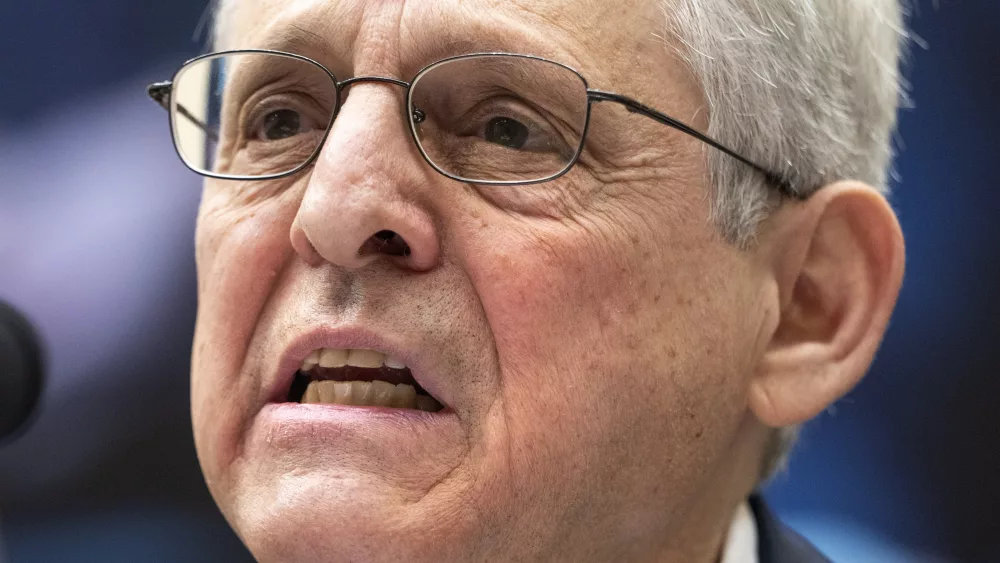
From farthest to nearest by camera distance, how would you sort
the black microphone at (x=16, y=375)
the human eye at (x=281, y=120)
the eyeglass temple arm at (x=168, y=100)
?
the black microphone at (x=16, y=375), the eyeglass temple arm at (x=168, y=100), the human eye at (x=281, y=120)

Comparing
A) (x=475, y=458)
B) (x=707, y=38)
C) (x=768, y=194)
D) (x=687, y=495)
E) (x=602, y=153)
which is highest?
(x=707, y=38)

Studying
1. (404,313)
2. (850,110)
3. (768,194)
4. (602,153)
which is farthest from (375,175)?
(850,110)

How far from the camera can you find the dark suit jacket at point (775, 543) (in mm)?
1623

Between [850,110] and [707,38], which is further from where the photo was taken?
[850,110]

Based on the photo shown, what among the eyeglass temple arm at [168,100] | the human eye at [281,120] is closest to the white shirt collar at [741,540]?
the human eye at [281,120]

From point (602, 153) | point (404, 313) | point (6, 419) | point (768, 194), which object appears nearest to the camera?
point (404, 313)

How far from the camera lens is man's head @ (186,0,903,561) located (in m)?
1.08

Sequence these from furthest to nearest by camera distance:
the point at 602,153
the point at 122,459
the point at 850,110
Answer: the point at 122,459 < the point at 850,110 < the point at 602,153

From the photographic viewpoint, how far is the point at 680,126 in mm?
1211

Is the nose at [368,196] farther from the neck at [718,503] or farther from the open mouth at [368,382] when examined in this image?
the neck at [718,503]

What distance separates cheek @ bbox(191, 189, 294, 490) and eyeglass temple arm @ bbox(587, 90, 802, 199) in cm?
50

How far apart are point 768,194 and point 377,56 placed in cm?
66

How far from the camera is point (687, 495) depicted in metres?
1.29

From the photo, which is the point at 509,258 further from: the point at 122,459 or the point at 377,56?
the point at 122,459
